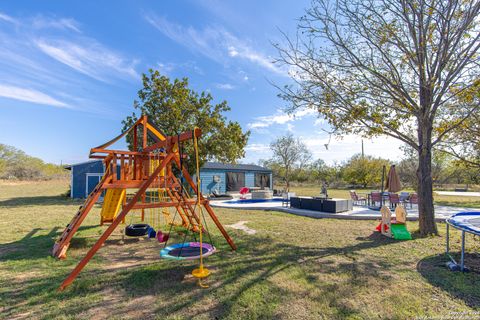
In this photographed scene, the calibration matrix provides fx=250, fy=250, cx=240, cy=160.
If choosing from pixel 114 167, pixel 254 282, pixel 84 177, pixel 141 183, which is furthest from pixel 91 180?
pixel 254 282

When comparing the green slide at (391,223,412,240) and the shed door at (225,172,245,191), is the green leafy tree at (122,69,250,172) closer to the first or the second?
the shed door at (225,172,245,191)

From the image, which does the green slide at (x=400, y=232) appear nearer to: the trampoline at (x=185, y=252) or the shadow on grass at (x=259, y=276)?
the shadow on grass at (x=259, y=276)

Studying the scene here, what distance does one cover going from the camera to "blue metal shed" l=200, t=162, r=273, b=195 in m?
22.8

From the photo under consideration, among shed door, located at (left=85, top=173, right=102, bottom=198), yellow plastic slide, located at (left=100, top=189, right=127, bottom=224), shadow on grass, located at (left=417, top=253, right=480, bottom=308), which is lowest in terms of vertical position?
shadow on grass, located at (left=417, top=253, right=480, bottom=308)

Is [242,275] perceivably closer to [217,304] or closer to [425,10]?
[217,304]

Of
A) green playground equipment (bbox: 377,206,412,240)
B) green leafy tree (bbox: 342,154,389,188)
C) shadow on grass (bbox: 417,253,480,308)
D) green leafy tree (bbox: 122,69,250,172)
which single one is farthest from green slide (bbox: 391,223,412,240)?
green leafy tree (bbox: 342,154,389,188)

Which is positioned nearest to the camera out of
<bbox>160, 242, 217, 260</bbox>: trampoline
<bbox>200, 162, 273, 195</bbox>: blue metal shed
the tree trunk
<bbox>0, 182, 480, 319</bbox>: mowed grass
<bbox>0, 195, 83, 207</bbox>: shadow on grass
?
<bbox>0, 182, 480, 319</bbox>: mowed grass

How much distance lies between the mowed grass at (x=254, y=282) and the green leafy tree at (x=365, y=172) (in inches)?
1113

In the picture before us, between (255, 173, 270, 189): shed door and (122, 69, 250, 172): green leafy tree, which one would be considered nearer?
(122, 69, 250, 172): green leafy tree

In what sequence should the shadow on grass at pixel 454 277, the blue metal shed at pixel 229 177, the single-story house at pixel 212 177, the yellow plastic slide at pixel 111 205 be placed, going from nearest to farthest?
the shadow on grass at pixel 454 277 < the yellow plastic slide at pixel 111 205 < the single-story house at pixel 212 177 < the blue metal shed at pixel 229 177

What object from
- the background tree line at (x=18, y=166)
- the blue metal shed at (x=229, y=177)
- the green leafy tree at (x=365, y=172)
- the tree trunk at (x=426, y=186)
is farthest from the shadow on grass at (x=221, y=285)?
the background tree line at (x=18, y=166)

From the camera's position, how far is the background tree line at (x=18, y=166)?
Answer: 4472 cm

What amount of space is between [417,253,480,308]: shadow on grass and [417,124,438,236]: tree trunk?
1581mm

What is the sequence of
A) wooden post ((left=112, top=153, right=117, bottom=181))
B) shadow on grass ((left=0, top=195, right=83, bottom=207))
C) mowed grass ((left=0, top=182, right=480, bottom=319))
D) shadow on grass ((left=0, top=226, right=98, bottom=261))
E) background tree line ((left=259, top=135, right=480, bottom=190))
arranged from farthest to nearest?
background tree line ((left=259, top=135, right=480, bottom=190))
shadow on grass ((left=0, top=195, right=83, bottom=207))
wooden post ((left=112, top=153, right=117, bottom=181))
shadow on grass ((left=0, top=226, right=98, bottom=261))
mowed grass ((left=0, top=182, right=480, bottom=319))
